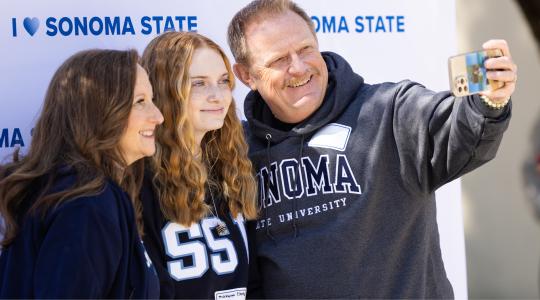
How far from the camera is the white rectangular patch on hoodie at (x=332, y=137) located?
3.45m

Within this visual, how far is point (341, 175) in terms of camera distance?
11.2 feet

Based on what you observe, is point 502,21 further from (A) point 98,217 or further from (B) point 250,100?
(A) point 98,217

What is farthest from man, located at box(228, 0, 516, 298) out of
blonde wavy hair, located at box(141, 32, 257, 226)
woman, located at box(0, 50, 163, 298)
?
woman, located at box(0, 50, 163, 298)

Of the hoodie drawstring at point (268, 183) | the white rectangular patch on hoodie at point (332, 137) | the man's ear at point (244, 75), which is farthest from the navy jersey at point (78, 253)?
the man's ear at point (244, 75)

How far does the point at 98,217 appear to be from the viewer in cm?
259

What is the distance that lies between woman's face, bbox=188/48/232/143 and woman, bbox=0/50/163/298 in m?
0.43

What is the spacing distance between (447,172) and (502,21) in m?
3.22

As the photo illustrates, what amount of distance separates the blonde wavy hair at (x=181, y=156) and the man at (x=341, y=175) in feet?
0.48

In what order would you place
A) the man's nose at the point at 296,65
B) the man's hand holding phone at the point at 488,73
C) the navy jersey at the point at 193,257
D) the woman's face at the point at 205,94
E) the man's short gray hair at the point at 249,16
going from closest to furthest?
the man's hand holding phone at the point at 488,73
the navy jersey at the point at 193,257
the woman's face at the point at 205,94
the man's nose at the point at 296,65
the man's short gray hair at the point at 249,16

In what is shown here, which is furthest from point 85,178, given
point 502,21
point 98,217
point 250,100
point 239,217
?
point 502,21

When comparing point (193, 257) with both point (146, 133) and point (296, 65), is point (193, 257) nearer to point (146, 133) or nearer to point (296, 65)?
point (146, 133)

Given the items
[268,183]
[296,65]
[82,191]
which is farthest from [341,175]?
[82,191]

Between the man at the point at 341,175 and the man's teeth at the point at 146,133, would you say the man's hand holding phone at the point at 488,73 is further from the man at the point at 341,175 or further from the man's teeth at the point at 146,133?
the man's teeth at the point at 146,133

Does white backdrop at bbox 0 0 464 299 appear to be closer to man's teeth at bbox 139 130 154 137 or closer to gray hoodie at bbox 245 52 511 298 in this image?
gray hoodie at bbox 245 52 511 298
